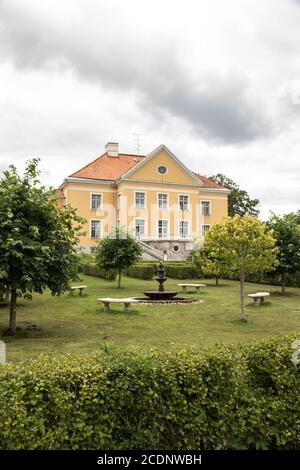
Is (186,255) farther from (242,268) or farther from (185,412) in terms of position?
(185,412)

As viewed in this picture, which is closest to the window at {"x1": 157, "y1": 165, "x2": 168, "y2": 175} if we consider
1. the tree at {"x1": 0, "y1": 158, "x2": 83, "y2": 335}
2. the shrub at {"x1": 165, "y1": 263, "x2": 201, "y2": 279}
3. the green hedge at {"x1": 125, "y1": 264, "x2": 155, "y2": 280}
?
the shrub at {"x1": 165, "y1": 263, "x2": 201, "y2": 279}

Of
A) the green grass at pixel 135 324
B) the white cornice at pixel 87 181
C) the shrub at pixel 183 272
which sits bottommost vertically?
the green grass at pixel 135 324

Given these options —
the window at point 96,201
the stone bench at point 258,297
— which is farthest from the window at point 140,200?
the stone bench at point 258,297

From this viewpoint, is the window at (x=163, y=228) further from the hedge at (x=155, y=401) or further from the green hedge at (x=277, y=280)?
the hedge at (x=155, y=401)

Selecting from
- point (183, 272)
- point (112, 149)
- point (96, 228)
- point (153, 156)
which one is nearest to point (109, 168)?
point (112, 149)

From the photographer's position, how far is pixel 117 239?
22516mm

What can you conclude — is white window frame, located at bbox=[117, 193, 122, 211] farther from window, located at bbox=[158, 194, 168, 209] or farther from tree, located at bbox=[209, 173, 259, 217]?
tree, located at bbox=[209, 173, 259, 217]

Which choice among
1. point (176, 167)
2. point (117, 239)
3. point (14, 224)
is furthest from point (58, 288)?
point (176, 167)

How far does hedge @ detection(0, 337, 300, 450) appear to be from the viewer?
3.82 meters

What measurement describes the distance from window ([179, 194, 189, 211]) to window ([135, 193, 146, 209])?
440cm

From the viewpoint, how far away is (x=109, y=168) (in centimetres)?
4662

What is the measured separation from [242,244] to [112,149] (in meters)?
37.4

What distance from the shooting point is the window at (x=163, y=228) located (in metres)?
44.9

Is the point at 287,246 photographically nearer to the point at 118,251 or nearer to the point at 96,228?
the point at 118,251
